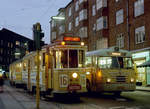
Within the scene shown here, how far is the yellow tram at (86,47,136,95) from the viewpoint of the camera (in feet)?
53.3

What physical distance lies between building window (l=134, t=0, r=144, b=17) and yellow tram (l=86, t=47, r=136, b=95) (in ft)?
45.0

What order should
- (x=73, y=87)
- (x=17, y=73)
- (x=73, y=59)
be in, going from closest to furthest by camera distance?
(x=73, y=87) → (x=73, y=59) → (x=17, y=73)

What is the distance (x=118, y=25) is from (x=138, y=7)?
15.7 ft

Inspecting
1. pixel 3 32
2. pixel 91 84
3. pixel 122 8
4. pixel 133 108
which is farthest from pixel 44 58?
pixel 3 32

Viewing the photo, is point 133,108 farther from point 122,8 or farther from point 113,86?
point 122,8

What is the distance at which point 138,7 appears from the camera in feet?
99.2

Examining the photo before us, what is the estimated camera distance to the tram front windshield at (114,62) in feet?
54.3

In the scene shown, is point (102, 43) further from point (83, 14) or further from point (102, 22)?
point (83, 14)

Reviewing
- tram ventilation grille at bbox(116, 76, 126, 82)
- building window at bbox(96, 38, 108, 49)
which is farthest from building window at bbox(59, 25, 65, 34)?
tram ventilation grille at bbox(116, 76, 126, 82)

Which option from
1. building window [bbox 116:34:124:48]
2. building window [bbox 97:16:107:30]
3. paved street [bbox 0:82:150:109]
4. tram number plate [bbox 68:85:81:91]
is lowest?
paved street [bbox 0:82:150:109]

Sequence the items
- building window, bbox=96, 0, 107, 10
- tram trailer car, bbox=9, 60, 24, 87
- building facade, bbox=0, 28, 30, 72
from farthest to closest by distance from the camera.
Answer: building facade, bbox=0, 28, 30, 72
building window, bbox=96, 0, 107, 10
tram trailer car, bbox=9, 60, 24, 87

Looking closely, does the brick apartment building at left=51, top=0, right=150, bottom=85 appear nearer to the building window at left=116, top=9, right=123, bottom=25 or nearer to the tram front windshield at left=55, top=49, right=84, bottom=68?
the building window at left=116, top=9, right=123, bottom=25

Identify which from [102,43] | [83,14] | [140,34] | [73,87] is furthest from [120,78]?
[83,14]

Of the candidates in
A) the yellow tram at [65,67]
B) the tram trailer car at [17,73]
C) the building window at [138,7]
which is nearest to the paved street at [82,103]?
the yellow tram at [65,67]
